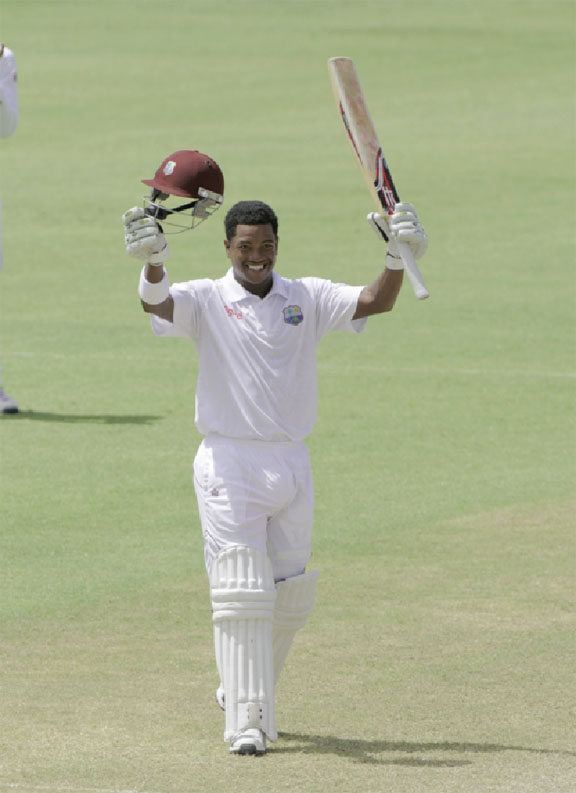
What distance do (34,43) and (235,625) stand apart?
31398 millimetres

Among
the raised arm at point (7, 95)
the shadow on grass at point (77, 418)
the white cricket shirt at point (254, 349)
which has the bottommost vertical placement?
the shadow on grass at point (77, 418)

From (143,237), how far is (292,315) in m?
0.65

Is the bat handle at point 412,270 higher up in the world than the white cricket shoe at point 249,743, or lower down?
higher up

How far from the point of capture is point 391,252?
6727mm

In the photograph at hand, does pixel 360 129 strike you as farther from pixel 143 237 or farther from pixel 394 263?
pixel 143 237

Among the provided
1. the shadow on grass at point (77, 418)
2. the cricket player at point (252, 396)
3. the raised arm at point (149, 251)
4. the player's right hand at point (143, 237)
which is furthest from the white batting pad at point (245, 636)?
the shadow on grass at point (77, 418)

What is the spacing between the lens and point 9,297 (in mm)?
17781

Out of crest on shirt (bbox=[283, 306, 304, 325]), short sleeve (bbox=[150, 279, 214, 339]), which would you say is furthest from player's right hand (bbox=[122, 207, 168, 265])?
crest on shirt (bbox=[283, 306, 304, 325])

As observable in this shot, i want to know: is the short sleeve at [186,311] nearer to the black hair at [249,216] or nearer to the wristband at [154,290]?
the wristband at [154,290]

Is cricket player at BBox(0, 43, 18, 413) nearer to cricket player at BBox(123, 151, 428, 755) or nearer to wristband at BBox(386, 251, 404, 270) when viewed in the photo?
cricket player at BBox(123, 151, 428, 755)

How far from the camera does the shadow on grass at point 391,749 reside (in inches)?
245

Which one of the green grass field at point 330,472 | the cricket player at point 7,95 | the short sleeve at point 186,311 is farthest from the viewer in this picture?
the cricket player at point 7,95

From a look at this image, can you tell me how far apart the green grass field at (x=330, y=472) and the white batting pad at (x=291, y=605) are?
0.34 meters

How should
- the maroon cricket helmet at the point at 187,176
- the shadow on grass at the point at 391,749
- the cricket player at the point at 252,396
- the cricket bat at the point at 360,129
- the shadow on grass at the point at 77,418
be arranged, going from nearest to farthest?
the shadow on grass at the point at 391,749
the cricket player at the point at 252,396
the maroon cricket helmet at the point at 187,176
the cricket bat at the point at 360,129
the shadow on grass at the point at 77,418
